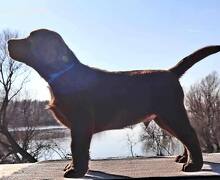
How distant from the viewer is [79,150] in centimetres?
280

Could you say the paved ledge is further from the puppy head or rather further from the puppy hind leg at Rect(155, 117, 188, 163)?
the puppy head

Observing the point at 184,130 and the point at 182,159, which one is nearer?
the point at 184,130

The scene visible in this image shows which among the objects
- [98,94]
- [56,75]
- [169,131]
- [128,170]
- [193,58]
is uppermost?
[193,58]

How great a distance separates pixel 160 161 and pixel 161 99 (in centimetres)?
79

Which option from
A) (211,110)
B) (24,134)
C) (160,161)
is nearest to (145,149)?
(24,134)

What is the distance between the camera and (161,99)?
2.96 metres

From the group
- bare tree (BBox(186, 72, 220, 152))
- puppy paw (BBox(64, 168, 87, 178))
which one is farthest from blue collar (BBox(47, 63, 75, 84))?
bare tree (BBox(186, 72, 220, 152))

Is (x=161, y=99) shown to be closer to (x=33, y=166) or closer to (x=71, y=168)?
(x=71, y=168)

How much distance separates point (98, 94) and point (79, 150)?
38cm

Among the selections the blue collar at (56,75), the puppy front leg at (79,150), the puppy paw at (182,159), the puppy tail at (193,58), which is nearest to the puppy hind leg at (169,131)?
the puppy paw at (182,159)

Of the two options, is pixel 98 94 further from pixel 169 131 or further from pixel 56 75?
pixel 169 131

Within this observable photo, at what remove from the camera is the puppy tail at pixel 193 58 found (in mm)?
3117

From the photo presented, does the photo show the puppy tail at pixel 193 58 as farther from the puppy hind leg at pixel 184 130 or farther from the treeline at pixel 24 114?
the treeline at pixel 24 114

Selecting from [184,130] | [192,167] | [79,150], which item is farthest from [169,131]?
[79,150]
